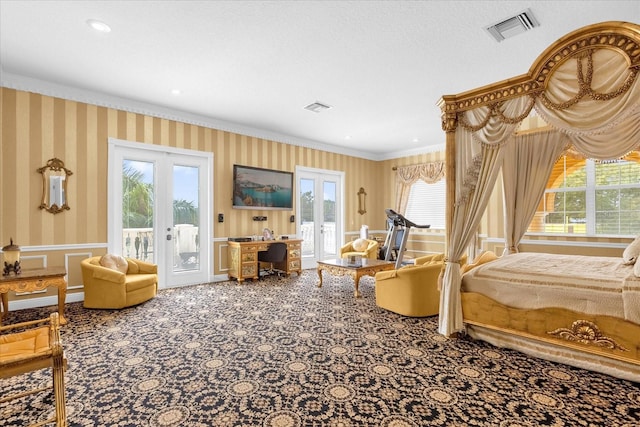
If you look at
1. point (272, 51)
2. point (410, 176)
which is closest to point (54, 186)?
point (272, 51)

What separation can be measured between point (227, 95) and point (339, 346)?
4131 mm

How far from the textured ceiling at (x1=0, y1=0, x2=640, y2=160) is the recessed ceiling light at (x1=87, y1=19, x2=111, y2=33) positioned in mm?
59

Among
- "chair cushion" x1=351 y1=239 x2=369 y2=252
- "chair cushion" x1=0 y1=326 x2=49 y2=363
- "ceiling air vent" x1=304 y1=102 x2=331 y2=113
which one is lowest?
"chair cushion" x1=0 y1=326 x2=49 y2=363

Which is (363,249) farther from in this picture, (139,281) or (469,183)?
(139,281)

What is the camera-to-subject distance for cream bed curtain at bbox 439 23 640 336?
245 cm

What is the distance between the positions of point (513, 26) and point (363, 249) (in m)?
5.23

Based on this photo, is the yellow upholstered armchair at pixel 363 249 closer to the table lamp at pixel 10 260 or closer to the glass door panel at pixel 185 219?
the glass door panel at pixel 185 219

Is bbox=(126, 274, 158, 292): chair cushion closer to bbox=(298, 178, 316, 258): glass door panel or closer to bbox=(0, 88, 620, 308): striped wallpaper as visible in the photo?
bbox=(0, 88, 620, 308): striped wallpaper

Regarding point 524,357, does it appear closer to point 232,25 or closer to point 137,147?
point 232,25

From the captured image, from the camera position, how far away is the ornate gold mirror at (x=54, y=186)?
4586 mm

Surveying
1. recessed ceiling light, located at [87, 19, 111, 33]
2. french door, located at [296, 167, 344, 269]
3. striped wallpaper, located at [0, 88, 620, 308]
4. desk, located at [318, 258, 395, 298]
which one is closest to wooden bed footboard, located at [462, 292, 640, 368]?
desk, located at [318, 258, 395, 298]

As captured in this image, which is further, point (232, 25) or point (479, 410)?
point (232, 25)

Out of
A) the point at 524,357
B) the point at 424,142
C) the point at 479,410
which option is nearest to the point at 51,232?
the point at 479,410

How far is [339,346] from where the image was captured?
124 inches
